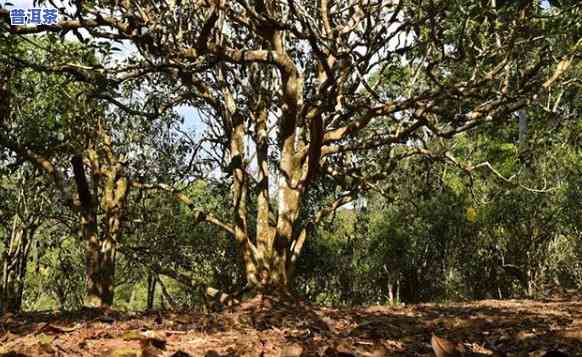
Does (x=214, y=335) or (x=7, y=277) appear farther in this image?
(x=7, y=277)

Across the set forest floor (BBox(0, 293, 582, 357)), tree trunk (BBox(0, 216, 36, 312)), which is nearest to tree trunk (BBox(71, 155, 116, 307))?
forest floor (BBox(0, 293, 582, 357))

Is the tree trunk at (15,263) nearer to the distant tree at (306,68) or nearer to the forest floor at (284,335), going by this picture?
the distant tree at (306,68)

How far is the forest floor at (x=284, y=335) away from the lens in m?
3.34

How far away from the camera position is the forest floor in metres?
3.34

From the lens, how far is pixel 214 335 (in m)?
4.07

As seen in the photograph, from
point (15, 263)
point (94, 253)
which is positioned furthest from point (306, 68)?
point (15, 263)

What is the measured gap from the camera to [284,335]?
4.01m

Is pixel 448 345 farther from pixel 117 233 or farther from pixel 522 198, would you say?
pixel 522 198

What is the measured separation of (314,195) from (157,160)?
19.1ft

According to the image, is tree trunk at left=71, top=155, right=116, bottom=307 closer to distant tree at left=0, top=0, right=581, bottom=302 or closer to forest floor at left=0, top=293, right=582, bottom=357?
distant tree at left=0, top=0, right=581, bottom=302

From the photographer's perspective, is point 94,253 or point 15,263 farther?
point 15,263

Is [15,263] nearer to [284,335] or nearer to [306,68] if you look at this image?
[306,68]

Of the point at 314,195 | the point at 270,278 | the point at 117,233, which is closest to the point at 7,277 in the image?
the point at 117,233

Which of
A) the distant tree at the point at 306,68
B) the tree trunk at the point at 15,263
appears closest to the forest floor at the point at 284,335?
the distant tree at the point at 306,68
